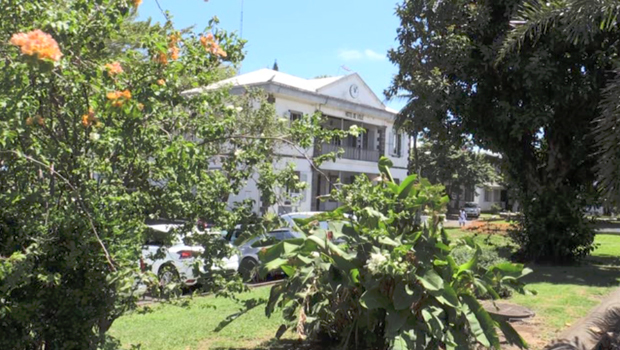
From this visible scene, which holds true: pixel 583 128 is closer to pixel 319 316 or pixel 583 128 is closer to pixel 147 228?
pixel 319 316

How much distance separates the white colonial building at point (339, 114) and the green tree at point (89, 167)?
21.4m

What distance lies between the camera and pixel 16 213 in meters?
4.06

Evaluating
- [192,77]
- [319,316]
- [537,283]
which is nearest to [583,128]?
[537,283]

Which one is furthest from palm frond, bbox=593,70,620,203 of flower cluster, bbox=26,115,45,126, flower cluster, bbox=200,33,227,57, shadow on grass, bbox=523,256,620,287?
flower cluster, bbox=26,115,45,126

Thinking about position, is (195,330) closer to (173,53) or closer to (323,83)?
(173,53)

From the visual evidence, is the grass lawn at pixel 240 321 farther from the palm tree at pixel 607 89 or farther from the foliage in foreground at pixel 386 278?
the palm tree at pixel 607 89

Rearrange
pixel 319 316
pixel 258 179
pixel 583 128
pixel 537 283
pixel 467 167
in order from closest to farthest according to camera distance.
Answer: pixel 258 179
pixel 319 316
pixel 537 283
pixel 583 128
pixel 467 167

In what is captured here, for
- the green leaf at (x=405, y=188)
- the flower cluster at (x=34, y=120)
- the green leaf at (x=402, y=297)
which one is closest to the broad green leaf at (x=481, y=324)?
the green leaf at (x=402, y=297)

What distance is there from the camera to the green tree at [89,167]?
12.3 feet

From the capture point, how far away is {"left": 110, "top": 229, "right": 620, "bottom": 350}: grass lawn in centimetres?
608

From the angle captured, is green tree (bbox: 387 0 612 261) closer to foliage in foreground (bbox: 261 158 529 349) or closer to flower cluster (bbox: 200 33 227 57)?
foliage in foreground (bbox: 261 158 529 349)

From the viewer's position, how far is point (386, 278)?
4938 mm

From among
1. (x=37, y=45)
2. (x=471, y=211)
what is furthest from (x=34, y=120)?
(x=471, y=211)

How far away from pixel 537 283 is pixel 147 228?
31.5ft
